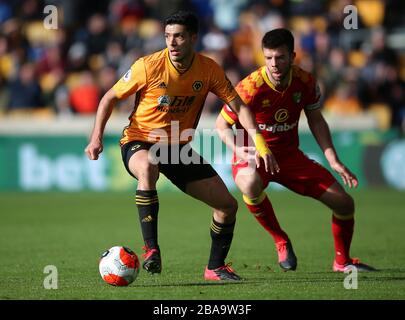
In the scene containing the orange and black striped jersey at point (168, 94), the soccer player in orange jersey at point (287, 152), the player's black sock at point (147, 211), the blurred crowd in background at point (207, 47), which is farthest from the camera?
the blurred crowd in background at point (207, 47)

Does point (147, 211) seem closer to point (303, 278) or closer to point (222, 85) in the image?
point (222, 85)

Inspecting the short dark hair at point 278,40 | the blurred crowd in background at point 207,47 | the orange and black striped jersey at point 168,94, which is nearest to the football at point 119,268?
the orange and black striped jersey at point 168,94

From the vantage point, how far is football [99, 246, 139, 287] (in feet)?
25.3

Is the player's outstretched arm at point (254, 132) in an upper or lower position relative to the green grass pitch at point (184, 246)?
upper

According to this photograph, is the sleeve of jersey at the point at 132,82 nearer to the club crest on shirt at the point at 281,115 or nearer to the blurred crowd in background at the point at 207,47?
the club crest on shirt at the point at 281,115

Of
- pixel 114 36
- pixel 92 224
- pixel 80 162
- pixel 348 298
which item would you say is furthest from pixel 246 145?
pixel 114 36

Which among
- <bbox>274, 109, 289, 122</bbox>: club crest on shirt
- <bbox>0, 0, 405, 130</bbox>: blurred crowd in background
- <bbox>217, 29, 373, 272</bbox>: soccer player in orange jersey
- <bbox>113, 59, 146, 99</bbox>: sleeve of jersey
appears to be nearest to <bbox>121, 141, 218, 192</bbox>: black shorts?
<bbox>113, 59, 146, 99</bbox>: sleeve of jersey

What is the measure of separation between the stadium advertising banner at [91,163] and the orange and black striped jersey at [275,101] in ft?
29.1

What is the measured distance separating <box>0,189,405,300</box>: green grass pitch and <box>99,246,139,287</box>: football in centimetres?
9

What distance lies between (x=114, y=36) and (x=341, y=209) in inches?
534

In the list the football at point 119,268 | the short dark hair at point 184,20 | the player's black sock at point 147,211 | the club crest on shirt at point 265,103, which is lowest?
the football at point 119,268

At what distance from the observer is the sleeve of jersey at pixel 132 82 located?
26.3ft

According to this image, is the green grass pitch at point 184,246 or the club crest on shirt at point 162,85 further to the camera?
the club crest on shirt at point 162,85
